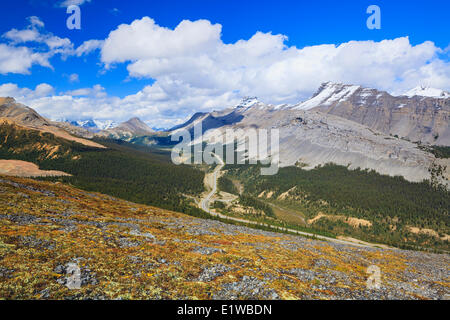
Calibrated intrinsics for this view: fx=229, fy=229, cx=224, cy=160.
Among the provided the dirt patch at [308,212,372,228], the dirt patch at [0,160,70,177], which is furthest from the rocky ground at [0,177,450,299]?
the dirt patch at [0,160,70,177]

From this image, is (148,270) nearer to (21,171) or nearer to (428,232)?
(428,232)

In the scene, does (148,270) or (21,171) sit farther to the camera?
(21,171)

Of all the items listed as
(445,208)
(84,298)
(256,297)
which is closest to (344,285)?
(256,297)

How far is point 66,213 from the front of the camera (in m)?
40.4

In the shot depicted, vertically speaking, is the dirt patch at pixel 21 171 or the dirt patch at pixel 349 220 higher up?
the dirt patch at pixel 21 171

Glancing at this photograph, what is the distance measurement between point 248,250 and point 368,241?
9514 cm

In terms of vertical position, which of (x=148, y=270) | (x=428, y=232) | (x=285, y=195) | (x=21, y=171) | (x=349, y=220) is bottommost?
(x=428, y=232)

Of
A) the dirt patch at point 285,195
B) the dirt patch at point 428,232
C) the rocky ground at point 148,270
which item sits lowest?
the dirt patch at point 428,232

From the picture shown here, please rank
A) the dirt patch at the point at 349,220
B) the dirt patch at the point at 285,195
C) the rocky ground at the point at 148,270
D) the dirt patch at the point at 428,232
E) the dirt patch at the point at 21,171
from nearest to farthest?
the rocky ground at the point at 148,270, the dirt patch at the point at 428,232, the dirt patch at the point at 349,220, the dirt patch at the point at 21,171, the dirt patch at the point at 285,195

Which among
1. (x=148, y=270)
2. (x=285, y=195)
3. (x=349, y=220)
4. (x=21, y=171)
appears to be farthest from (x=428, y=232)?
(x=21, y=171)

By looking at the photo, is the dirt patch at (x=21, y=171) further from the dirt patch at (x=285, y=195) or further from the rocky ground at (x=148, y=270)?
the dirt patch at (x=285, y=195)

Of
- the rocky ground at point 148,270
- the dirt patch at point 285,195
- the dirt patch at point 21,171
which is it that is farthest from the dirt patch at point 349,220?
the dirt patch at point 21,171

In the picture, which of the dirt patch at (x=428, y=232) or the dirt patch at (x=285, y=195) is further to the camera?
the dirt patch at (x=285, y=195)

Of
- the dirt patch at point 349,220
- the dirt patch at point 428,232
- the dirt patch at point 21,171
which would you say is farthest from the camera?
the dirt patch at point 21,171
